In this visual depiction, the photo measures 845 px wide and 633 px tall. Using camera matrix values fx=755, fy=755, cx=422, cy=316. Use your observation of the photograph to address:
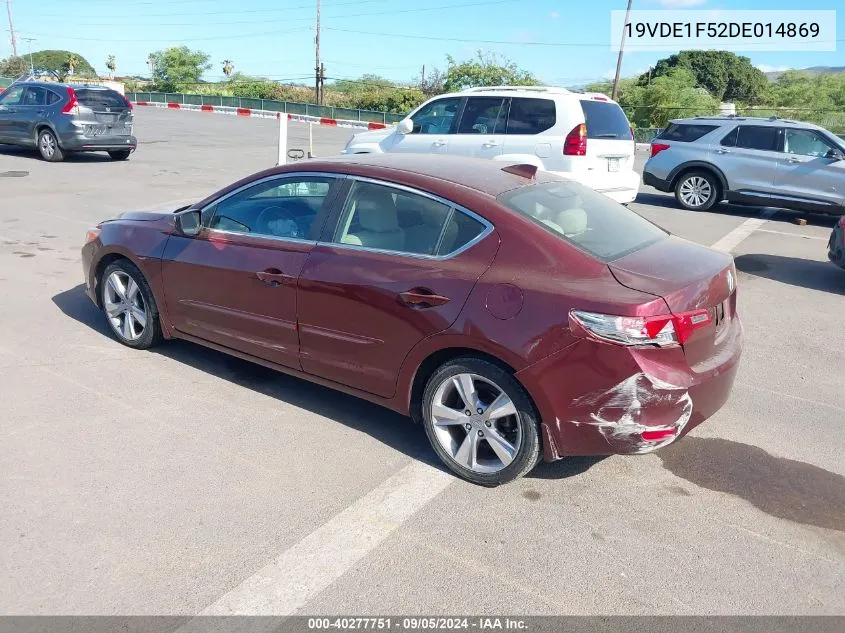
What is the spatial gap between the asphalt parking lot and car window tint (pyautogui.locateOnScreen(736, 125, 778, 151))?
26.0 ft

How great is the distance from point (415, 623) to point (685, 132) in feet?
41.4

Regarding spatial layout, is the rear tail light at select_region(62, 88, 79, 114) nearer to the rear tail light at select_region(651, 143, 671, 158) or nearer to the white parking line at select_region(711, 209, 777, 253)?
the rear tail light at select_region(651, 143, 671, 158)

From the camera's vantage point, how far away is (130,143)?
16.8 m

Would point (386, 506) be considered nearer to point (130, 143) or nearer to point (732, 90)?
point (130, 143)

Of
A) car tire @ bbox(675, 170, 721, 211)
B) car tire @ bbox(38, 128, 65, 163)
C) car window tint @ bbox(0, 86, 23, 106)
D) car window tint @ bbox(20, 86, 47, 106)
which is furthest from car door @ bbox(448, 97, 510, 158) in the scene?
car window tint @ bbox(0, 86, 23, 106)

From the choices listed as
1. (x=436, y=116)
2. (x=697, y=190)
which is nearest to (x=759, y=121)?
(x=697, y=190)

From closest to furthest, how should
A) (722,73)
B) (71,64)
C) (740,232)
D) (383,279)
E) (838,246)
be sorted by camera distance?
(383,279) → (838,246) → (740,232) → (71,64) → (722,73)

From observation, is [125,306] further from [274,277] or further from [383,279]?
[383,279]

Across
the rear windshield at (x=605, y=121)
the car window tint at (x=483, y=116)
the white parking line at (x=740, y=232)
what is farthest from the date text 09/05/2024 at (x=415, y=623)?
the car window tint at (x=483, y=116)

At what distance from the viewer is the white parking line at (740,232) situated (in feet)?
34.5

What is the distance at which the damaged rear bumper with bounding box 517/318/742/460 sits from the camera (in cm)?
349

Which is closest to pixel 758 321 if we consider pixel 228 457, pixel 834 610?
pixel 834 610

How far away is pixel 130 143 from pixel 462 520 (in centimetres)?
1555

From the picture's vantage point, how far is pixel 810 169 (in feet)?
41.0
